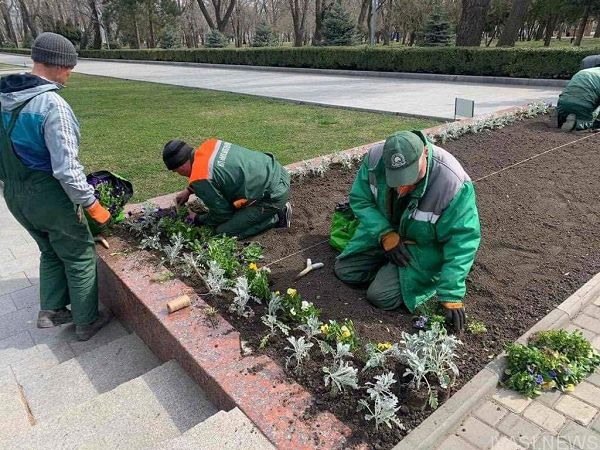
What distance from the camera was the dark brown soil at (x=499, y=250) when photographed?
108 inches

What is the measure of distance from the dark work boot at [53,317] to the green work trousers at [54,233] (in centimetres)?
4

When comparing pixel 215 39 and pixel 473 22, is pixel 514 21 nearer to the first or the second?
pixel 473 22

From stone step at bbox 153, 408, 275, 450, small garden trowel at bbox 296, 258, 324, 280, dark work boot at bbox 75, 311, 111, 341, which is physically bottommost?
dark work boot at bbox 75, 311, 111, 341

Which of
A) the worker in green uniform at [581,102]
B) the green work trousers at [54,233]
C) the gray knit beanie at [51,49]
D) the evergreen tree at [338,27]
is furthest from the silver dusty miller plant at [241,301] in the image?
the evergreen tree at [338,27]

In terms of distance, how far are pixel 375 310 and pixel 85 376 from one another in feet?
6.30

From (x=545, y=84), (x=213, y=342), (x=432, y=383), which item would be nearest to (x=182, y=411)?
(x=213, y=342)

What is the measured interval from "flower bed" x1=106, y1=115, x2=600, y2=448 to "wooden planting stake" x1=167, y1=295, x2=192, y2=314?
19 cm

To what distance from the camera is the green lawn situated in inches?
270

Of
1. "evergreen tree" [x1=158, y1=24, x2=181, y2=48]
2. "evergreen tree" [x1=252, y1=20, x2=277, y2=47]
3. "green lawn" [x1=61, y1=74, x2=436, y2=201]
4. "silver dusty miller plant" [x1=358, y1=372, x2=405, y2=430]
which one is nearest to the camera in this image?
"silver dusty miller plant" [x1=358, y1=372, x2=405, y2=430]

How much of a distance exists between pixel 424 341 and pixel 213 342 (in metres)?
1.14

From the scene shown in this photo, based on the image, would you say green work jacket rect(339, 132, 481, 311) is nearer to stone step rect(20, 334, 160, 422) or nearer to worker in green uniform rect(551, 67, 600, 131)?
stone step rect(20, 334, 160, 422)

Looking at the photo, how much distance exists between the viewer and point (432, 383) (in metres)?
2.29

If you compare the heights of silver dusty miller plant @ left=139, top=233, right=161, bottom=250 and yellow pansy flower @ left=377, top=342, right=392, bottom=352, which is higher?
yellow pansy flower @ left=377, top=342, right=392, bottom=352

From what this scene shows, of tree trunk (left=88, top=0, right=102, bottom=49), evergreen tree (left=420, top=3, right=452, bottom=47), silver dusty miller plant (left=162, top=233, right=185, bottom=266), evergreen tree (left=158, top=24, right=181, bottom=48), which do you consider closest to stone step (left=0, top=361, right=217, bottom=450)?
silver dusty miller plant (left=162, top=233, right=185, bottom=266)
